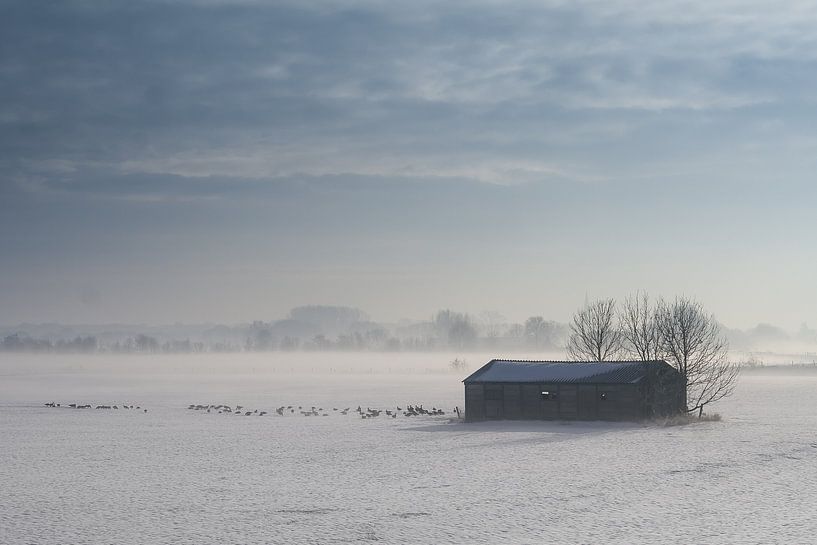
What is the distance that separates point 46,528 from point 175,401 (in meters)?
75.5

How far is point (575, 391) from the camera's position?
63.2 metres

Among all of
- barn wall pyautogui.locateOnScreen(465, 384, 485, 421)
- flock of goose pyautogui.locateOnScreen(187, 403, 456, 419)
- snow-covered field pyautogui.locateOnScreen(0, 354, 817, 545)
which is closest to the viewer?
snow-covered field pyautogui.locateOnScreen(0, 354, 817, 545)

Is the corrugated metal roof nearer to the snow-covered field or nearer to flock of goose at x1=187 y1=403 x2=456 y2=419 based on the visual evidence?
the snow-covered field

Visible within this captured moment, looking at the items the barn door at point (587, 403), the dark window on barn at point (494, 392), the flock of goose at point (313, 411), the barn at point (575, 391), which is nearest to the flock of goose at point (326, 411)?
the flock of goose at point (313, 411)

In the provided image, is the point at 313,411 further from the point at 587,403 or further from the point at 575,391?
the point at 587,403

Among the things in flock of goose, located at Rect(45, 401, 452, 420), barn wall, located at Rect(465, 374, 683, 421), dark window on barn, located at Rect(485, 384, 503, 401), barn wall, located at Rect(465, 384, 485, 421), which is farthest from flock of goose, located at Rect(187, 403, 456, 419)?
dark window on barn, located at Rect(485, 384, 503, 401)

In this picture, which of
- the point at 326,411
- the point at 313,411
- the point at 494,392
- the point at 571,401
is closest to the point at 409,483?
Result: the point at 571,401

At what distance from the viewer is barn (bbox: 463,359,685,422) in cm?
6212

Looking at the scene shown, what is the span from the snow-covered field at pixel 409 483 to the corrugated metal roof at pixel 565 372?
3968mm

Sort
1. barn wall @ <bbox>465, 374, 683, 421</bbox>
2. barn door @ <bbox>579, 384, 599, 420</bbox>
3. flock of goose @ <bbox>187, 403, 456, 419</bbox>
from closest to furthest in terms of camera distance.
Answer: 1. barn wall @ <bbox>465, 374, 683, 421</bbox>
2. barn door @ <bbox>579, 384, 599, 420</bbox>
3. flock of goose @ <bbox>187, 403, 456, 419</bbox>

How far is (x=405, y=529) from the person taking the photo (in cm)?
2556

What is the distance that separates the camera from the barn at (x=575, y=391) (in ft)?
204

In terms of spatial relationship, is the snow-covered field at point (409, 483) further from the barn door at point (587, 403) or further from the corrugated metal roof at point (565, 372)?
the corrugated metal roof at point (565, 372)

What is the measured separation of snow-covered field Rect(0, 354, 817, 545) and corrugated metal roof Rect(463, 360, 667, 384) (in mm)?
3968
